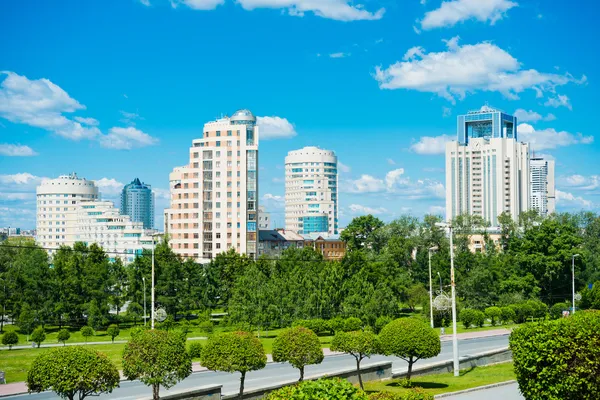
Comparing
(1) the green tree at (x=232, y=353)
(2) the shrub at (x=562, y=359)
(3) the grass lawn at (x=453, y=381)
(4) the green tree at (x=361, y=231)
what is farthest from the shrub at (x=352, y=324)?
(4) the green tree at (x=361, y=231)

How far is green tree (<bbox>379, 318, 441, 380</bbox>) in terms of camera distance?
27.2 meters

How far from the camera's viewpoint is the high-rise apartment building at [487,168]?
16700 cm

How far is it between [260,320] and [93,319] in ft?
42.1

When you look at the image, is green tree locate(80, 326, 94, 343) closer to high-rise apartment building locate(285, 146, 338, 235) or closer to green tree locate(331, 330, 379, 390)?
green tree locate(331, 330, 379, 390)

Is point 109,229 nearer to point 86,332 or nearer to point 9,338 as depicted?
point 86,332

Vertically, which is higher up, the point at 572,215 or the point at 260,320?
the point at 572,215

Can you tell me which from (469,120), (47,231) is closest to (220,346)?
(47,231)

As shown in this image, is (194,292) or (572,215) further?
(572,215)

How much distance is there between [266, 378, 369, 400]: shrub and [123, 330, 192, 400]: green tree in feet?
38.5

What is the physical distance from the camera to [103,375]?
20344 mm

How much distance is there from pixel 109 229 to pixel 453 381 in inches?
4498

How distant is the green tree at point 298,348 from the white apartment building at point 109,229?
97.1 metres

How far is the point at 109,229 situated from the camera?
449 feet

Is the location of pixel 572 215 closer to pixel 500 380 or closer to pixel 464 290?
pixel 464 290
